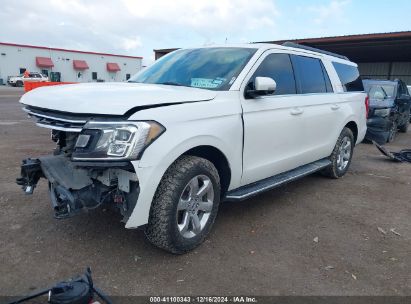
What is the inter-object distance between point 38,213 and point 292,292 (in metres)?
2.92

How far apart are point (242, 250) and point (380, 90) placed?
30.1ft

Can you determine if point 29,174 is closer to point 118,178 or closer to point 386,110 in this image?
point 118,178

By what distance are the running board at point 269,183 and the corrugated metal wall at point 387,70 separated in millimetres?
30433

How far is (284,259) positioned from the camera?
3361 mm

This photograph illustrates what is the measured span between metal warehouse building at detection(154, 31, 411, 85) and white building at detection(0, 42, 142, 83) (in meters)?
33.9

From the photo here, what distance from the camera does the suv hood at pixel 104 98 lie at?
2.79 m

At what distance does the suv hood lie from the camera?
279cm

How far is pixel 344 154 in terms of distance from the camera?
6168mm

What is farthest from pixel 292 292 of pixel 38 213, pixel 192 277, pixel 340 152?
pixel 340 152

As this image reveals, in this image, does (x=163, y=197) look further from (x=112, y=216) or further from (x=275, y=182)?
(x=275, y=182)

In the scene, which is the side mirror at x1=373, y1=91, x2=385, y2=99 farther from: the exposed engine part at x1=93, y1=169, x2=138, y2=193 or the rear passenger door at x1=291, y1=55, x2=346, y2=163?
the exposed engine part at x1=93, y1=169, x2=138, y2=193

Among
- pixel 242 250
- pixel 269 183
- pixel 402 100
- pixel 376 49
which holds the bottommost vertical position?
pixel 242 250

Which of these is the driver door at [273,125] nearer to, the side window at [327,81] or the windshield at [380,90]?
the side window at [327,81]

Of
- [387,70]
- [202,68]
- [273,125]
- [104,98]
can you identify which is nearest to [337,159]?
[273,125]
